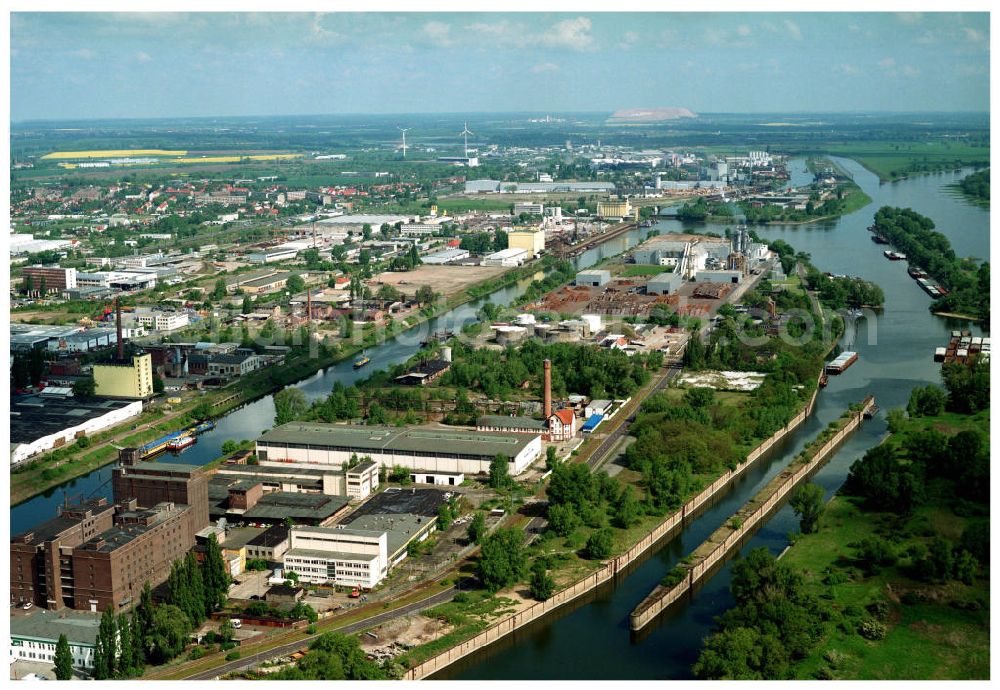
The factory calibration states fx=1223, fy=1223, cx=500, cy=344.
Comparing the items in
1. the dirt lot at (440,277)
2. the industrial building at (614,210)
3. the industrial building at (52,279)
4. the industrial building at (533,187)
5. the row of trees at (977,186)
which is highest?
the row of trees at (977,186)

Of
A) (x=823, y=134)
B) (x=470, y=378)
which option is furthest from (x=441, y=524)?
(x=823, y=134)

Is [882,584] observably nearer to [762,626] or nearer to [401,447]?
[762,626]

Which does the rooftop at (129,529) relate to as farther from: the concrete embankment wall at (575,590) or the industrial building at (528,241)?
the industrial building at (528,241)

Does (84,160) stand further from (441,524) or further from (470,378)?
(441,524)

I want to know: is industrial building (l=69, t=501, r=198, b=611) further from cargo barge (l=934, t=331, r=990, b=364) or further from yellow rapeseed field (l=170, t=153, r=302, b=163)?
yellow rapeseed field (l=170, t=153, r=302, b=163)

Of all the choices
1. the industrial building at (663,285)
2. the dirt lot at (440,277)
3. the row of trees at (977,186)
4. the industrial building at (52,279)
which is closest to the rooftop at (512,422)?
the industrial building at (663,285)

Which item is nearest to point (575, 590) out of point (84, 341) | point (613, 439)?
point (613, 439)

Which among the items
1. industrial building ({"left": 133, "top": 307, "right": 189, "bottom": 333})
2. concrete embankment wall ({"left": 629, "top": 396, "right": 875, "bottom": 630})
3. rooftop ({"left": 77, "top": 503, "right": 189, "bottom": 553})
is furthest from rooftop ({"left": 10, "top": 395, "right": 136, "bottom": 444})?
concrete embankment wall ({"left": 629, "top": 396, "right": 875, "bottom": 630})
